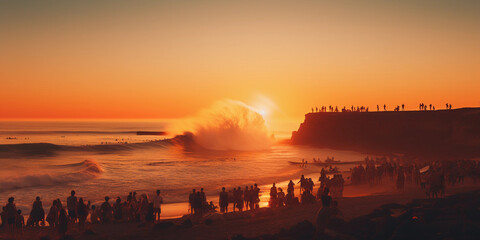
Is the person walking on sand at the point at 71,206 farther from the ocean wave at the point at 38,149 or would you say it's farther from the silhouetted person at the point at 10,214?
the ocean wave at the point at 38,149

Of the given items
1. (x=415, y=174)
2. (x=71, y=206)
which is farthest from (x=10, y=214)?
(x=415, y=174)

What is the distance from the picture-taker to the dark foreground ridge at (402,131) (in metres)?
61.5

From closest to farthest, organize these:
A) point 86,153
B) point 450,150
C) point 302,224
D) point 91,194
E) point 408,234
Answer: point 408,234 → point 302,224 → point 91,194 → point 450,150 → point 86,153

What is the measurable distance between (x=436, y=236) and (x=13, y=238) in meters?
13.5

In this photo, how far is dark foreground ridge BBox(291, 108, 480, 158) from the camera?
61531 mm

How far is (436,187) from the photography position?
58.6 ft

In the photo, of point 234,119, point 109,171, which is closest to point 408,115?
point 234,119

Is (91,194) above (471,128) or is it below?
below

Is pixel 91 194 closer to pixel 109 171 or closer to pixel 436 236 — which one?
pixel 109 171

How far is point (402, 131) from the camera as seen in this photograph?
7331 cm

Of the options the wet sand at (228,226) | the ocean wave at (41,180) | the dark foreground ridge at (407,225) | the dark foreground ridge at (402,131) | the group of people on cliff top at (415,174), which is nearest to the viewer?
the dark foreground ridge at (407,225)

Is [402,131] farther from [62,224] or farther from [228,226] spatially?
[62,224]

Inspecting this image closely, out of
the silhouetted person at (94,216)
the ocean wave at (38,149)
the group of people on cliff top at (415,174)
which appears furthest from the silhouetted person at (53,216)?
the ocean wave at (38,149)

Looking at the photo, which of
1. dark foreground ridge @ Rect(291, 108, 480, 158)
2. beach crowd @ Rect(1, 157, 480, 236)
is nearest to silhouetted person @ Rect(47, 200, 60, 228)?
beach crowd @ Rect(1, 157, 480, 236)
